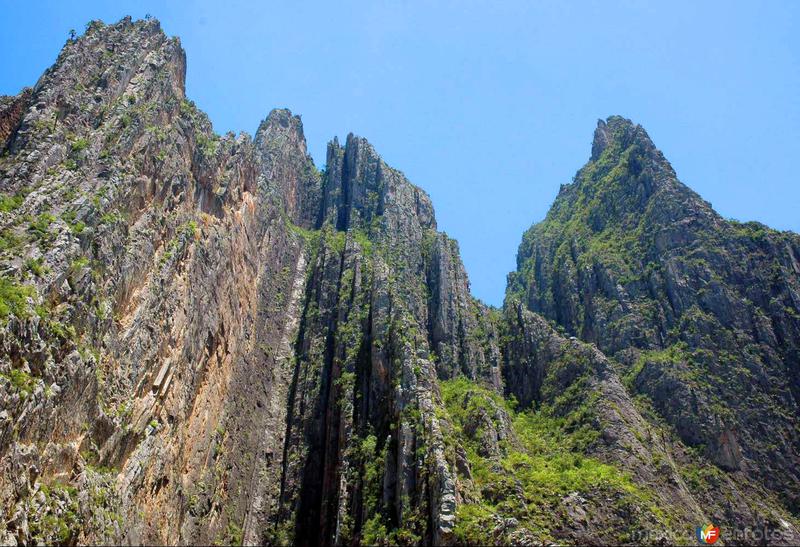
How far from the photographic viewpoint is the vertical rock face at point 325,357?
32.6 meters

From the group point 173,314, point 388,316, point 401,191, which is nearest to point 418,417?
point 388,316

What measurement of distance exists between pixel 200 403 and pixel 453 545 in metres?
20.7

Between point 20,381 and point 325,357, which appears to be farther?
point 325,357

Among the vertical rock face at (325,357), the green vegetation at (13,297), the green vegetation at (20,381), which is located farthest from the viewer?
the vertical rock face at (325,357)

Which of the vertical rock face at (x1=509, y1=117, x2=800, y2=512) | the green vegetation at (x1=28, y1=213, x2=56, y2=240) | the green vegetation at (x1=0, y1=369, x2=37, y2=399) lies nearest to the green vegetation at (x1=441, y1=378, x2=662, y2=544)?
the vertical rock face at (x1=509, y1=117, x2=800, y2=512)

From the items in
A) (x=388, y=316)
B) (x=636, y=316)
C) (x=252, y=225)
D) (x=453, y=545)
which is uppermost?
(x=252, y=225)

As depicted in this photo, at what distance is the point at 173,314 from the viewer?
41.9 meters

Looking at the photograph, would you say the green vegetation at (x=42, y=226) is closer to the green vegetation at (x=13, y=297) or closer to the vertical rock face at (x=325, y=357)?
the vertical rock face at (x=325, y=357)

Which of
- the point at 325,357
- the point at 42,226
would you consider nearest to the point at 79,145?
the point at 42,226

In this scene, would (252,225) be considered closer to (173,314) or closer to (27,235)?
(173,314)

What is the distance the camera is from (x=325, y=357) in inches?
2432

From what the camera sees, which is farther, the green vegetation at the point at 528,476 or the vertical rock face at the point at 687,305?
the vertical rock face at the point at 687,305

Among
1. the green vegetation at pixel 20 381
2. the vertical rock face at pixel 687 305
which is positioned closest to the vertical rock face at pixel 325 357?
the green vegetation at pixel 20 381

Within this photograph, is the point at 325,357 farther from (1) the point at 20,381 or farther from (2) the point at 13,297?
(1) the point at 20,381
